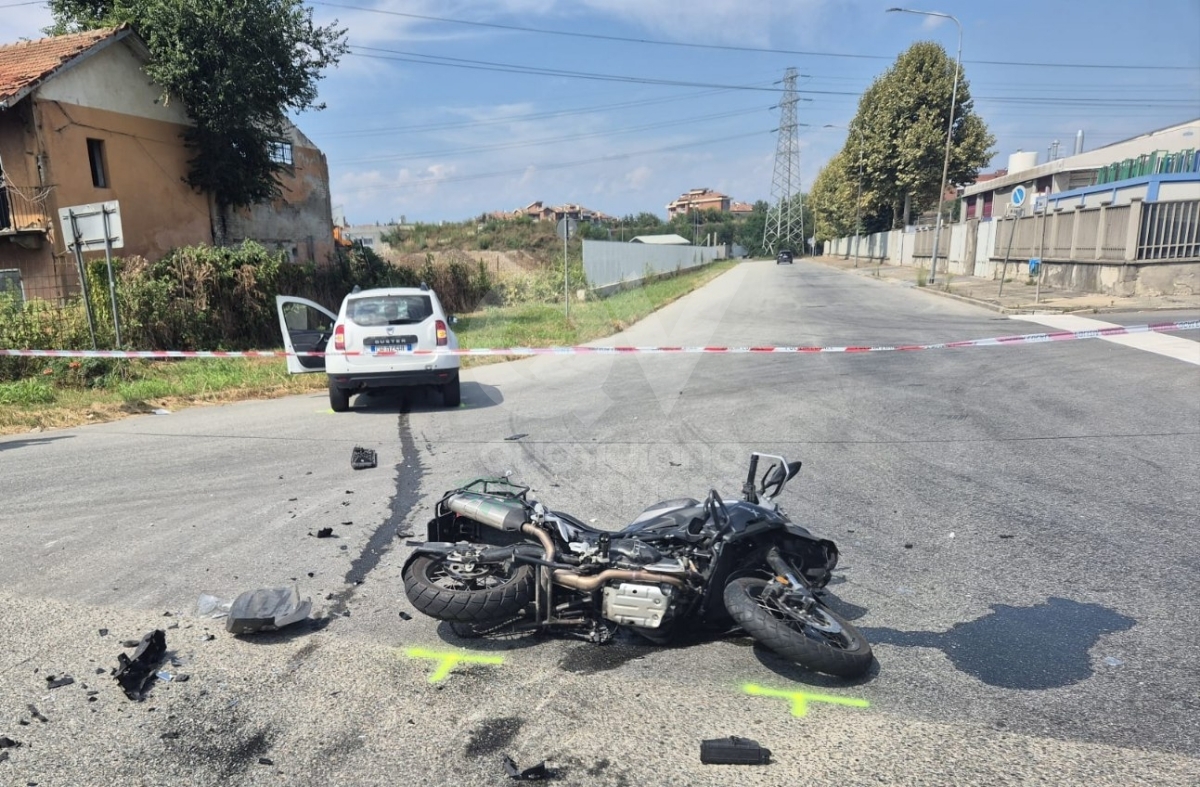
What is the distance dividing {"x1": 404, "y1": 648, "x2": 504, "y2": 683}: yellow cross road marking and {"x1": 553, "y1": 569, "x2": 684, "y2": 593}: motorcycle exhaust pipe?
0.53 metres

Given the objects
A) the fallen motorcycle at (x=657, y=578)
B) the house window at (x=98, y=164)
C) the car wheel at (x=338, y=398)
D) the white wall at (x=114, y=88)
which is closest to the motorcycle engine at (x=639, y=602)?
the fallen motorcycle at (x=657, y=578)

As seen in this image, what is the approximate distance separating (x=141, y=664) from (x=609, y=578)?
86.6 inches

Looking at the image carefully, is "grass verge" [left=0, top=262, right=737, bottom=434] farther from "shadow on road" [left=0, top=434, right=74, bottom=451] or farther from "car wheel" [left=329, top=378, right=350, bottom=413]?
"car wheel" [left=329, top=378, right=350, bottom=413]

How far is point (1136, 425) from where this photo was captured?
25.8 ft

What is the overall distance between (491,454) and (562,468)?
1.00m

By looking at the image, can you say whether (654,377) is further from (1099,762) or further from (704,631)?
(1099,762)

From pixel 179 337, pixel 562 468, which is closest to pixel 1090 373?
pixel 562 468

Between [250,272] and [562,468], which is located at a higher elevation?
[250,272]

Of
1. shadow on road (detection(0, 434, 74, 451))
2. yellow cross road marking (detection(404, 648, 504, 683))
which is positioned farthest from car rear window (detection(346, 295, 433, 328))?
yellow cross road marking (detection(404, 648, 504, 683))

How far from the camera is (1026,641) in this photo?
145 inches

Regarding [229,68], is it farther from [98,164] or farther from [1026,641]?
[1026,641]

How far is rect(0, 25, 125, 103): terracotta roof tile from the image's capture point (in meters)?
17.1

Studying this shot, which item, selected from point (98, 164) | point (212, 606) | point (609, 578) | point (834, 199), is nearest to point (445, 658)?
point (609, 578)

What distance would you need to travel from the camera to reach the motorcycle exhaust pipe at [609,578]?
3.38 meters
